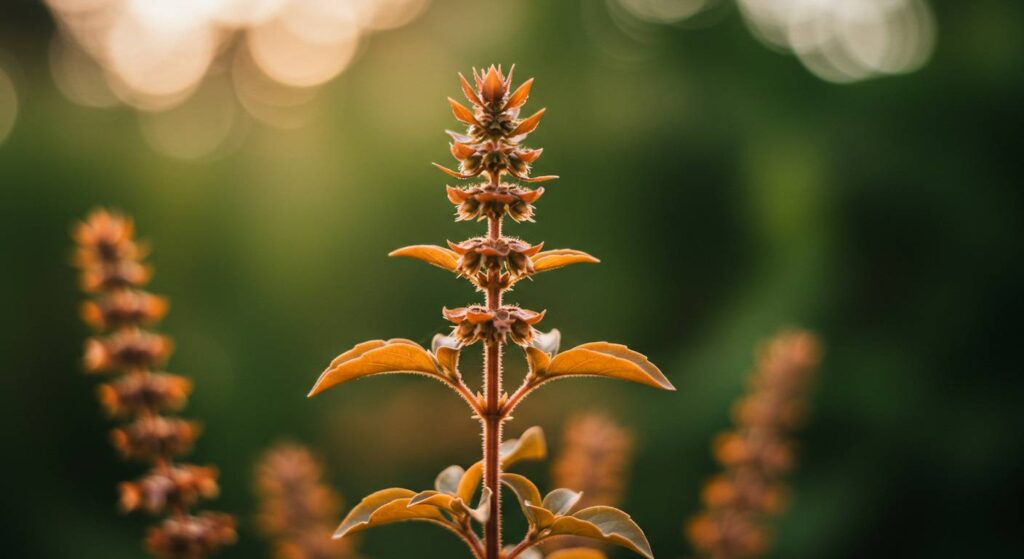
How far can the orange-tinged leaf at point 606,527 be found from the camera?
19.5 inches

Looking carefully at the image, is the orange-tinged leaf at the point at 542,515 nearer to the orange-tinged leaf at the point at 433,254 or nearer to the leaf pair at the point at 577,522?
the leaf pair at the point at 577,522

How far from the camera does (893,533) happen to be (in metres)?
2.00

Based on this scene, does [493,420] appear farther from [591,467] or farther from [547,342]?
[591,467]

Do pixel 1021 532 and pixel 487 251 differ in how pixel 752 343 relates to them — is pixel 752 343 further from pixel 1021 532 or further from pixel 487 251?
pixel 487 251

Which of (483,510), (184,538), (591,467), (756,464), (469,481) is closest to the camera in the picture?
(483,510)

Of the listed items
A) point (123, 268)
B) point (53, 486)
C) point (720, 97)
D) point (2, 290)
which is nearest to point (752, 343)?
point (720, 97)

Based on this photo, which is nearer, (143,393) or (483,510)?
(483,510)

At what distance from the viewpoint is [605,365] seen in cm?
53

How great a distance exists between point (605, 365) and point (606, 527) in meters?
0.12

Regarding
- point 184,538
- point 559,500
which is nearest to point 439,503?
point 559,500

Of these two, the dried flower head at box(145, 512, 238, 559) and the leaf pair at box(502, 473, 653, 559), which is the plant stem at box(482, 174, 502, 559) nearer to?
the leaf pair at box(502, 473, 653, 559)

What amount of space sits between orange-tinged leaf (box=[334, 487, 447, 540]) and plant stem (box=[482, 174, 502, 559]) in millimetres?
37

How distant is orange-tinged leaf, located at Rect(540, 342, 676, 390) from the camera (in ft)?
1.65

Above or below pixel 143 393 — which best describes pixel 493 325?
below
